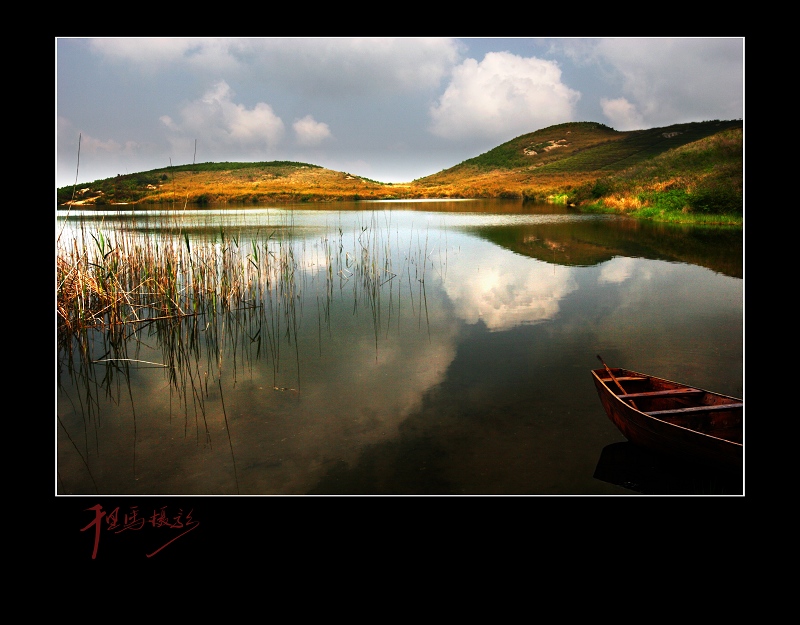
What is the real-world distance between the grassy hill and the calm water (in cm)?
221

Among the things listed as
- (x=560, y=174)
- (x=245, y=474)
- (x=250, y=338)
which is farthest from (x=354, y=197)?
(x=245, y=474)

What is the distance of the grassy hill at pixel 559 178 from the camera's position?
20.6 meters

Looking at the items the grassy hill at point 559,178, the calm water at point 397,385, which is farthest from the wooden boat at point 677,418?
the grassy hill at point 559,178

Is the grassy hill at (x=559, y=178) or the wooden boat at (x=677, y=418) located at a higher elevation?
the grassy hill at (x=559, y=178)

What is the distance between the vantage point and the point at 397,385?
5.71 metres

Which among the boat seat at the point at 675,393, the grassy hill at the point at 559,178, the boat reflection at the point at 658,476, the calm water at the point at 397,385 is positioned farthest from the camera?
the grassy hill at the point at 559,178

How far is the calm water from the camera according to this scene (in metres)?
4.02

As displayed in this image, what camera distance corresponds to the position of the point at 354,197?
53.3m

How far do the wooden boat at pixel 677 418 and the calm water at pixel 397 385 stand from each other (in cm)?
26
